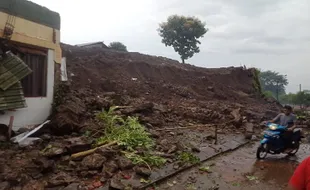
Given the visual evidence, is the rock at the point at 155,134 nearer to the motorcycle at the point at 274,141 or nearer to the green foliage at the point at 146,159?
the green foliage at the point at 146,159

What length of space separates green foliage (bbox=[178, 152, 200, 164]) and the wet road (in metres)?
0.21

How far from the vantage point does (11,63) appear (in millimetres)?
7129

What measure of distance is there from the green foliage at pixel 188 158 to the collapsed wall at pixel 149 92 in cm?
270

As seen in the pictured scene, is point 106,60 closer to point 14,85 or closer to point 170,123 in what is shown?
point 170,123

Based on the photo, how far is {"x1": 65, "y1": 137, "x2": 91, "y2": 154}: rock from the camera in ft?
19.9

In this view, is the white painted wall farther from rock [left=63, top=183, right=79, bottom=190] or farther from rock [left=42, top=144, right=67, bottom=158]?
rock [left=63, top=183, right=79, bottom=190]

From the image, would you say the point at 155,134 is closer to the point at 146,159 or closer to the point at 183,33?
the point at 146,159

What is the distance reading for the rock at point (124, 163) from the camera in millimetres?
5773

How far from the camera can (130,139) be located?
7059mm

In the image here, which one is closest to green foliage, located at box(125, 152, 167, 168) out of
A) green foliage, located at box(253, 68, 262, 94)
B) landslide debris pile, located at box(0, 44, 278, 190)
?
landslide debris pile, located at box(0, 44, 278, 190)

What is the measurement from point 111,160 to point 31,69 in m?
3.88

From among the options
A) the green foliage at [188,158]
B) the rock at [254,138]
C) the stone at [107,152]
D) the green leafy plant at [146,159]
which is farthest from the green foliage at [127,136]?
the rock at [254,138]

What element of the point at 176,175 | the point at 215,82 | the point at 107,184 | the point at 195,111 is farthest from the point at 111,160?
the point at 215,82

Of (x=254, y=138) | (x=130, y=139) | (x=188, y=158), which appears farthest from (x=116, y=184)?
(x=254, y=138)
